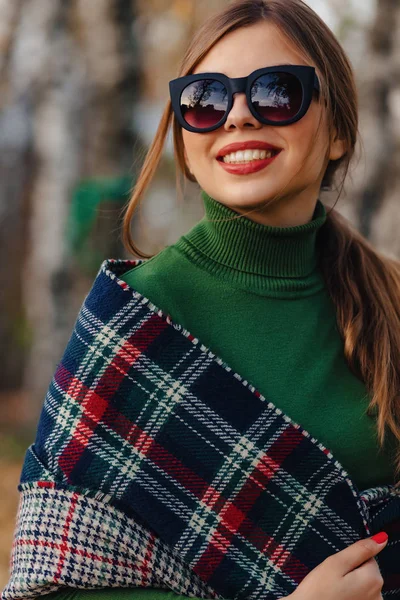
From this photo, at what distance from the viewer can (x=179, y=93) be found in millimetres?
1795

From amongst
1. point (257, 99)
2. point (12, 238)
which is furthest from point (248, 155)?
point (12, 238)

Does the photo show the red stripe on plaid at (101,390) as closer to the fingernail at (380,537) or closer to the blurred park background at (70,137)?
the fingernail at (380,537)

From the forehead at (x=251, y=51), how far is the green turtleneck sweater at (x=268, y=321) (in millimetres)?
328

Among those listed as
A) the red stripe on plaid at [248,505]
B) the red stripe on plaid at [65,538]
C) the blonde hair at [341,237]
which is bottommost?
the red stripe on plaid at [65,538]

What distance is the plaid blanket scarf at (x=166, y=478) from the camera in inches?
62.0

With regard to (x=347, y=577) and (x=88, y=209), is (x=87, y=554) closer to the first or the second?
(x=347, y=577)

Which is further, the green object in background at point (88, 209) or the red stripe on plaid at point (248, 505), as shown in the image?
the green object in background at point (88, 209)

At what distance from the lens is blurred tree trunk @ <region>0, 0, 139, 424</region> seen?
5359 millimetres

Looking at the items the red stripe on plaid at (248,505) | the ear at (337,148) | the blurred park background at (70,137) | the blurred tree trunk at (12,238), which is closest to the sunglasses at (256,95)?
the ear at (337,148)

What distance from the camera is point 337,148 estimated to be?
1979 mm

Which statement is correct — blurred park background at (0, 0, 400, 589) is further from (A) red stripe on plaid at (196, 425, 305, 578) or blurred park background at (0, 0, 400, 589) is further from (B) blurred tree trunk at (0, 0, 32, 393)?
(A) red stripe on plaid at (196, 425, 305, 578)

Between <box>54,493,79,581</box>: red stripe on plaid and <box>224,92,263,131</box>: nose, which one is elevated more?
<box>224,92,263,131</box>: nose

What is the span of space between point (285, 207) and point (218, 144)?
9.6 inches

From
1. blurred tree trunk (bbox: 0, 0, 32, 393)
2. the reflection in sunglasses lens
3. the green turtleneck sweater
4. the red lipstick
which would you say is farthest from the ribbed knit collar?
blurred tree trunk (bbox: 0, 0, 32, 393)
